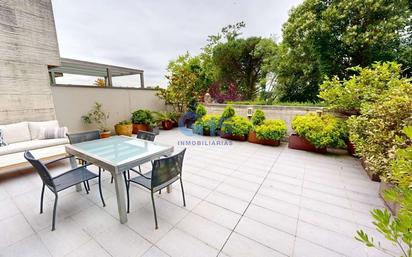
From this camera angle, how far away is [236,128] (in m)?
5.31

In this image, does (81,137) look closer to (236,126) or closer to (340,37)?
(236,126)

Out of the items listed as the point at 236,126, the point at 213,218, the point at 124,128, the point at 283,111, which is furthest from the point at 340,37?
the point at 124,128

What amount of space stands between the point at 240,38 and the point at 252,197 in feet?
32.2

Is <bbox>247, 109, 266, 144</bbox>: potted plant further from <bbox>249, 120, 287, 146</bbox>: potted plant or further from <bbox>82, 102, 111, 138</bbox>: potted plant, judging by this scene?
<bbox>82, 102, 111, 138</bbox>: potted plant

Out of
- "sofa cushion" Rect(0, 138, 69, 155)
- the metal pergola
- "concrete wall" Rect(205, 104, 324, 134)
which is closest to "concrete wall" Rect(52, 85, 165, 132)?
the metal pergola

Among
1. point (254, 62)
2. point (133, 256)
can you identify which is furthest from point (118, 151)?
point (254, 62)

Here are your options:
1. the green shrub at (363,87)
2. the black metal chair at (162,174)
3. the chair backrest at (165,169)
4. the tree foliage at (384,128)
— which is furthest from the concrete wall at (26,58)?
the green shrub at (363,87)

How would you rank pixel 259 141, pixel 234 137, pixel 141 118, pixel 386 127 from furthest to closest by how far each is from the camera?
pixel 141 118, pixel 234 137, pixel 259 141, pixel 386 127

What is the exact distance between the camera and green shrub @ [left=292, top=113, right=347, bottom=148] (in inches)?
156

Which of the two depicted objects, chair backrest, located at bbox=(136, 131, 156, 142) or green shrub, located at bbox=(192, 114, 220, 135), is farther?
green shrub, located at bbox=(192, 114, 220, 135)

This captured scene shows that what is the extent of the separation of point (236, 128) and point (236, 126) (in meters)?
0.07

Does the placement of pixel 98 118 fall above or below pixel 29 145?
above

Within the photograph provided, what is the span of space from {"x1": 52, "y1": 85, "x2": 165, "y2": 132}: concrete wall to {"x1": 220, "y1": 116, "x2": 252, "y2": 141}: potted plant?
153 inches

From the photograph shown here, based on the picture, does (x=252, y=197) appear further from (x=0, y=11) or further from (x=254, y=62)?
(x=254, y=62)
